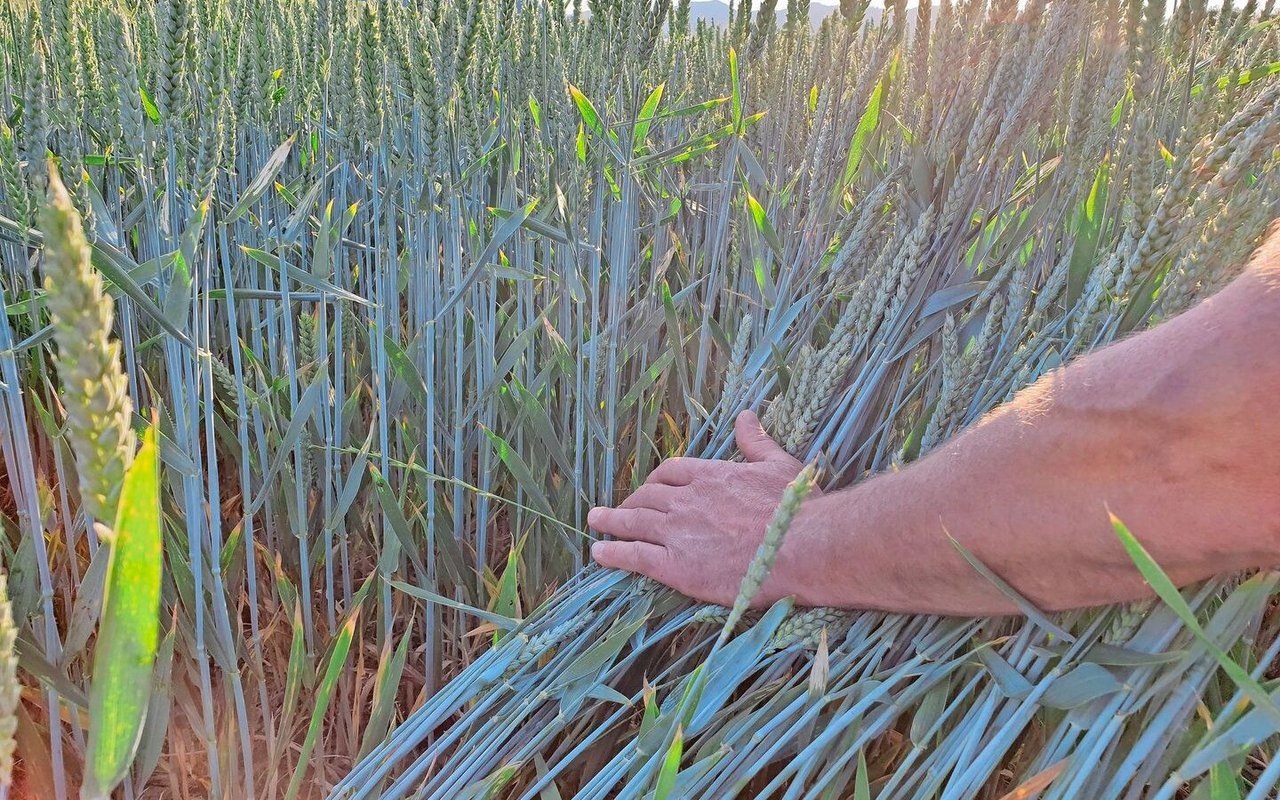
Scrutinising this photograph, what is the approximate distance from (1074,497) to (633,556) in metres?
0.40

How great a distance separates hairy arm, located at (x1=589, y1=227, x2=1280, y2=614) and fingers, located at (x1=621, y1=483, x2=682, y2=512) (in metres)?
0.06

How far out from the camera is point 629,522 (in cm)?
83

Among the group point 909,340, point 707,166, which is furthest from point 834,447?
point 707,166

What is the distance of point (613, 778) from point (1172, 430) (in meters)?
0.44

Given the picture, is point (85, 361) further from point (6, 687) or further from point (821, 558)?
point (821, 558)

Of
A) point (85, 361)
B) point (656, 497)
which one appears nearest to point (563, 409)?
point (656, 497)

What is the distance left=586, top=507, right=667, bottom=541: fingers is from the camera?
801 mm

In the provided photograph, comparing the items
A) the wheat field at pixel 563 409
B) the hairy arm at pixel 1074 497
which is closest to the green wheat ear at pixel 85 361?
the wheat field at pixel 563 409

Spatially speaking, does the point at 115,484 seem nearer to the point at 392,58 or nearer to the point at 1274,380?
the point at 1274,380

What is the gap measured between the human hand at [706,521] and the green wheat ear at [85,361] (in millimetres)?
520

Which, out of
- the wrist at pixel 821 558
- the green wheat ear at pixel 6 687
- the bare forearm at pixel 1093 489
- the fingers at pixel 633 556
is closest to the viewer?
the green wheat ear at pixel 6 687

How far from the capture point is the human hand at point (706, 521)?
28.3 inches

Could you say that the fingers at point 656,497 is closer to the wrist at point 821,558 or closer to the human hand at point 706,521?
the human hand at point 706,521

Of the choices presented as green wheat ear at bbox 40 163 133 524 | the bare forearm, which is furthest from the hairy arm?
green wheat ear at bbox 40 163 133 524
